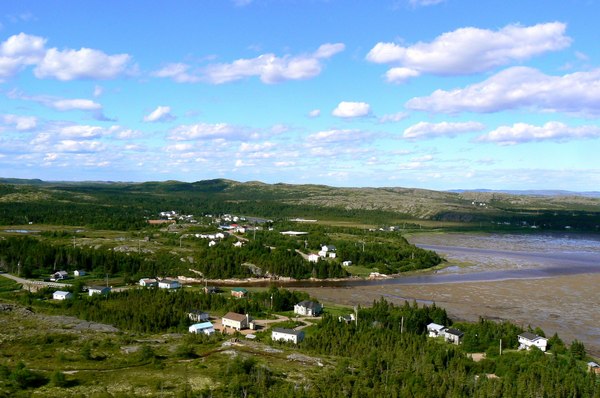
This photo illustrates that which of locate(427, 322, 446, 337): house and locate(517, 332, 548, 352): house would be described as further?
locate(427, 322, 446, 337): house

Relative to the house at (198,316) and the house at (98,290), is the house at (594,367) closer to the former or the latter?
the house at (198,316)

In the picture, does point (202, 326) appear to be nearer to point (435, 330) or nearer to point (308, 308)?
point (308, 308)

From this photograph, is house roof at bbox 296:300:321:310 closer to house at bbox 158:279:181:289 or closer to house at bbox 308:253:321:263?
house at bbox 158:279:181:289

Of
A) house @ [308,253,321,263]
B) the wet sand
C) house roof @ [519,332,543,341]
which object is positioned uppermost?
house @ [308,253,321,263]

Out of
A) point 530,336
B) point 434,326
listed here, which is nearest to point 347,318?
point 434,326

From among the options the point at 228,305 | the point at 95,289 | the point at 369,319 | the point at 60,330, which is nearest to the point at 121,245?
the point at 95,289

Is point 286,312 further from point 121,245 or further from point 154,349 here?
point 121,245

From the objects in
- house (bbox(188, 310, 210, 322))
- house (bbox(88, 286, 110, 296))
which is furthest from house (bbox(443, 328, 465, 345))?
house (bbox(88, 286, 110, 296))
